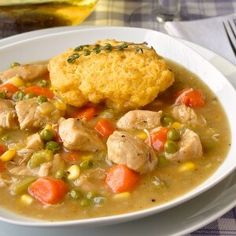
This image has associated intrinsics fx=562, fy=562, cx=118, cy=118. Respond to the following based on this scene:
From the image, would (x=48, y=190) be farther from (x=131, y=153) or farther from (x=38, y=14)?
(x=38, y=14)

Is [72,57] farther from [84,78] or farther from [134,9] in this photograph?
[134,9]

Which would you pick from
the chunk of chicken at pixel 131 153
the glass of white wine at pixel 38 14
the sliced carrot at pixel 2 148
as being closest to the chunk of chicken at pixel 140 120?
the chunk of chicken at pixel 131 153

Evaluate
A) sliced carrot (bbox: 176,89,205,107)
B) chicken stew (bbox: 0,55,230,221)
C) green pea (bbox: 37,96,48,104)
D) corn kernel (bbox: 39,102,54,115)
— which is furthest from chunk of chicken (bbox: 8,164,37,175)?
sliced carrot (bbox: 176,89,205,107)

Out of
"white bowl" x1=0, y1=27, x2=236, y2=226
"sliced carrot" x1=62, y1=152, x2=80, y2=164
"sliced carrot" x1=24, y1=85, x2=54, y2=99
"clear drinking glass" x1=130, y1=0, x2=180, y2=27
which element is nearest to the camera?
"sliced carrot" x1=62, y1=152, x2=80, y2=164

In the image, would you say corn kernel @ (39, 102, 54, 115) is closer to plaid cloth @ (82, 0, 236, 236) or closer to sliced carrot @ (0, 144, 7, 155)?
sliced carrot @ (0, 144, 7, 155)

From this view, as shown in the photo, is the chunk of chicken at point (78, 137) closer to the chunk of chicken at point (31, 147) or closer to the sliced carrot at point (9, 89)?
the chunk of chicken at point (31, 147)

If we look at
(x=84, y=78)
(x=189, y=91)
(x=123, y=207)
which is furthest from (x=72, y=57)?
(x=123, y=207)
